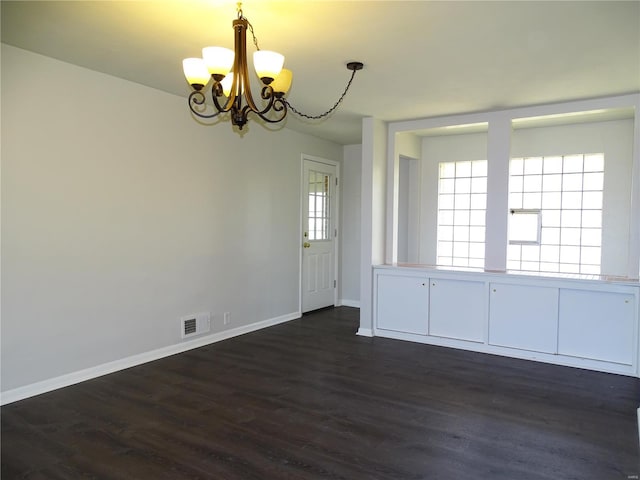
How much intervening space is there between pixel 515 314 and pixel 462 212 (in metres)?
2.33

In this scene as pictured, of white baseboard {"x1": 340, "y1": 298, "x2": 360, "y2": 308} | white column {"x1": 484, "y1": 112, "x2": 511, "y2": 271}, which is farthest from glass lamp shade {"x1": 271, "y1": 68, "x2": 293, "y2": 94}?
white baseboard {"x1": 340, "y1": 298, "x2": 360, "y2": 308}

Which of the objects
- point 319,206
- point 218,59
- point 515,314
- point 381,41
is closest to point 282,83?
point 218,59

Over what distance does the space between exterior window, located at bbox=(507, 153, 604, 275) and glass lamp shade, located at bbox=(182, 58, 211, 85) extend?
13.3 ft

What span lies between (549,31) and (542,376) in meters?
2.76

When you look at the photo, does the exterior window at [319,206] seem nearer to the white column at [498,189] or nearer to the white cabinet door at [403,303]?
the white cabinet door at [403,303]

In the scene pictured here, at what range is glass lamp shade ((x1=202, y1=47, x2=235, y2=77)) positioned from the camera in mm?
2334

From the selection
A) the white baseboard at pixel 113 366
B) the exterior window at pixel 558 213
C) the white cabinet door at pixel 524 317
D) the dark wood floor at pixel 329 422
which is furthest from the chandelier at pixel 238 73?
the exterior window at pixel 558 213

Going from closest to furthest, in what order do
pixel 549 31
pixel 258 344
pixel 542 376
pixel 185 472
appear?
pixel 185 472
pixel 549 31
pixel 542 376
pixel 258 344

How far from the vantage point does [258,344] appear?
15.4 ft

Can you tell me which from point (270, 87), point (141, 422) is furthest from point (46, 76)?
point (141, 422)

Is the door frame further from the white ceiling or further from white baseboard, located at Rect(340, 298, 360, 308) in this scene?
the white ceiling

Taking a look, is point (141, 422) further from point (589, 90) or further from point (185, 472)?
point (589, 90)

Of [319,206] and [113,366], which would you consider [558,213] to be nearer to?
[319,206]

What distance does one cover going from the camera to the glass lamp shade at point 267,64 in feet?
7.70
